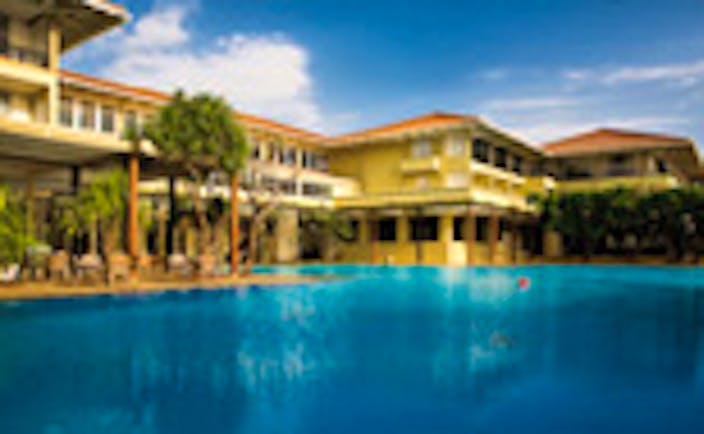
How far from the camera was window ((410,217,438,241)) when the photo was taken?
3547 cm

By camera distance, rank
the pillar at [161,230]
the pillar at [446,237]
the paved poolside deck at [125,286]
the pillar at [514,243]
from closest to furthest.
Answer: the paved poolside deck at [125,286], the pillar at [161,230], the pillar at [446,237], the pillar at [514,243]

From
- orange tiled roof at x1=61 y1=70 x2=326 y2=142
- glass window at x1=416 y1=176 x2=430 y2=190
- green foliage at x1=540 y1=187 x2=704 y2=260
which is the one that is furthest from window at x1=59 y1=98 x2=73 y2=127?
green foliage at x1=540 y1=187 x2=704 y2=260

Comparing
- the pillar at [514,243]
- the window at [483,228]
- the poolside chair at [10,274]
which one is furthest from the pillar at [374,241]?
the poolside chair at [10,274]

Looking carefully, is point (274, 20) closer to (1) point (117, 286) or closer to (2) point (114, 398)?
(1) point (117, 286)

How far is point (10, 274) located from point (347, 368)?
11816 mm

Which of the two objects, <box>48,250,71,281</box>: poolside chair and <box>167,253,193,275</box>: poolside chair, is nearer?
<box>48,250,71,281</box>: poolside chair

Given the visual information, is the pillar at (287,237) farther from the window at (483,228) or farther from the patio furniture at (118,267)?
the patio furniture at (118,267)

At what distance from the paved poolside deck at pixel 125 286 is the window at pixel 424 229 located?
55.3 feet

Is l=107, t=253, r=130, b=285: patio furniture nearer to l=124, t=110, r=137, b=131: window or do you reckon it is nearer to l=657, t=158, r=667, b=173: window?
l=124, t=110, r=137, b=131: window

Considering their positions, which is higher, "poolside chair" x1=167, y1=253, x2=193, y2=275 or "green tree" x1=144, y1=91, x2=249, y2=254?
"green tree" x1=144, y1=91, x2=249, y2=254

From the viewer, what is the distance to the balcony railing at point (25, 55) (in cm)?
2139

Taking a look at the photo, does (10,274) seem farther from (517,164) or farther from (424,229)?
(517,164)

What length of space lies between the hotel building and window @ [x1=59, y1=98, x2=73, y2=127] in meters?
0.06

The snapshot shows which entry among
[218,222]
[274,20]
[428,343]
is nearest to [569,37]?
[274,20]
